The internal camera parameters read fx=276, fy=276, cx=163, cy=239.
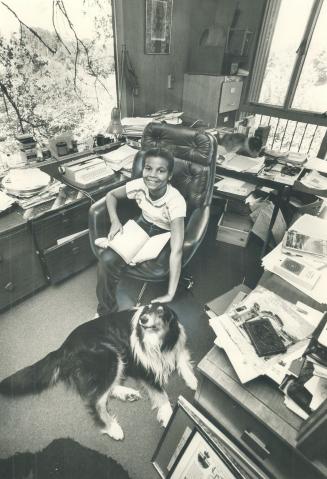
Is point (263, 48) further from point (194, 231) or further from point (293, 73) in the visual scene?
point (194, 231)

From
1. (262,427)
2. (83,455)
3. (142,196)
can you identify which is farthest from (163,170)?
(83,455)

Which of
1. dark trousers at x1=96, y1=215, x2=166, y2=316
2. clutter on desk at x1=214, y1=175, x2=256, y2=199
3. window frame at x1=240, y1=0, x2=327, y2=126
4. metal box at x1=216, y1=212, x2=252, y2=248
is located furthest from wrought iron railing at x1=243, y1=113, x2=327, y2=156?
dark trousers at x1=96, y1=215, x2=166, y2=316

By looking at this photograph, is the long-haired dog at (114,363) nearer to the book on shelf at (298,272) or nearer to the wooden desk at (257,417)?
the wooden desk at (257,417)

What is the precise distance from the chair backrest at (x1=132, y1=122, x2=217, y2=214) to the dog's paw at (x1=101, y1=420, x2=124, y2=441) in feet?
4.49

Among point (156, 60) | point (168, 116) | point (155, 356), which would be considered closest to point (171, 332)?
point (155, 356)

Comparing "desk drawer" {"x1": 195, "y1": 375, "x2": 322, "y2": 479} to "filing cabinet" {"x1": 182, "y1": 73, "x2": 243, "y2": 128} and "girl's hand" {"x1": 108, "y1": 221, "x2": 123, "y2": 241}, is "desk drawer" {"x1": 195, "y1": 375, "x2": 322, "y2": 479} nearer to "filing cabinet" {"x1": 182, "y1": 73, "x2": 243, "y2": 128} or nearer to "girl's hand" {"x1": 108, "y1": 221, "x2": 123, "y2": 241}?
"girl's hand" {"x1": 108, "y1": 221, "x2": 123, "y2": 241}

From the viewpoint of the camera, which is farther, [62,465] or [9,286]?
[9,286]

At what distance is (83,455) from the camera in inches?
52.2

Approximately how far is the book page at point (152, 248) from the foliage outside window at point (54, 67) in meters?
1.26

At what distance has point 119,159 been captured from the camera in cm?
228

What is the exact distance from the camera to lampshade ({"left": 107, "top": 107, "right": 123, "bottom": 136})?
2.43 m

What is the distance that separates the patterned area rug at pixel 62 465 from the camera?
126cm

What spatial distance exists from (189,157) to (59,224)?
3.35 feet

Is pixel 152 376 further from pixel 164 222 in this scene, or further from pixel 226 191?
pixel 226 191
